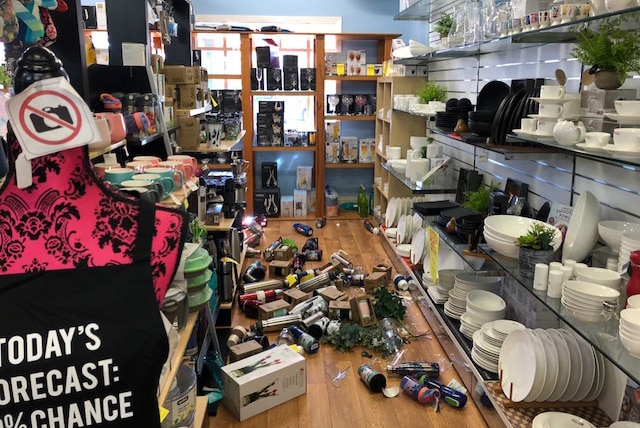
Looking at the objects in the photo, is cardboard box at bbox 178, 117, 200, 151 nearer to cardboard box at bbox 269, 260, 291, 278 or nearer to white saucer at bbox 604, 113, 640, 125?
cardboard box at bbox 269, 260, 291, 278

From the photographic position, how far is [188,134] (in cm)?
369

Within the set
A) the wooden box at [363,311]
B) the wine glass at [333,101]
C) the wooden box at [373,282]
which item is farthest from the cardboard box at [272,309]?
the wine glass at [333,101]

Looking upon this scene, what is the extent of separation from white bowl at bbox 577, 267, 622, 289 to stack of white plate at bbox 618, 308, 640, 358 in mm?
318

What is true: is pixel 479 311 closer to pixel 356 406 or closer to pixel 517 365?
pixel 517 365

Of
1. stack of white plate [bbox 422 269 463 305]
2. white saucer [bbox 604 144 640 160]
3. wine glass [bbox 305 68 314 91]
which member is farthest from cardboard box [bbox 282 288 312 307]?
wine glass [bbox 305 68 314 91]

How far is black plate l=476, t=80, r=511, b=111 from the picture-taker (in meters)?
3.32

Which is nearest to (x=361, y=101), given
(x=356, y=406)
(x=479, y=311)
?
(x=479, y=311)

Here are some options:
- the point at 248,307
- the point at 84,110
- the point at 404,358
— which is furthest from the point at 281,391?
the point at 84,110

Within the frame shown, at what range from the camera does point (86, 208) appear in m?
1.05

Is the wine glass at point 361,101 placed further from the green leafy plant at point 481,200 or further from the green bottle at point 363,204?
the green leafy plant at point 481,200

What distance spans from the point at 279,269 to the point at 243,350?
157cm

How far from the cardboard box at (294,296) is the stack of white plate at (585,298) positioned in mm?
2210

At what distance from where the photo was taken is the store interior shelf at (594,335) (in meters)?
1.53

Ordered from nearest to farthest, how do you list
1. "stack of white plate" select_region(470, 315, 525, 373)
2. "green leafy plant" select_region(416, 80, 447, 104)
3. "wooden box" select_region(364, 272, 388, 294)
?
"stack of white plate" select_region(470, 315, 525, 373) < "wooden box" select_region(364, 272, 388, 294) < "green leafy plant" select_region(416, 80, 447, 104)
